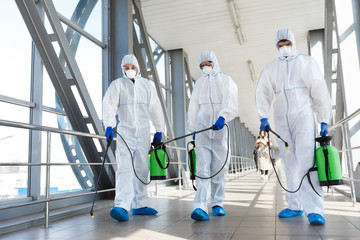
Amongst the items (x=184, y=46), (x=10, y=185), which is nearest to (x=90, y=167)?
(x=10, y=185)

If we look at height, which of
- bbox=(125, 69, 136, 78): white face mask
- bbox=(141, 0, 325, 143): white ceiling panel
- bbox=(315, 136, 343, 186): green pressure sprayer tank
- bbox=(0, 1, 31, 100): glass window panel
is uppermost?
bbox=(141, 0, 325, 143): white ceiling panel

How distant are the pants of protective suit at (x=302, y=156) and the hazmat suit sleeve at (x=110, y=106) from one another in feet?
4.61

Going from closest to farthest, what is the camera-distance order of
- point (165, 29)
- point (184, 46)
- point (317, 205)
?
point (317, 205), point (165, 29), point (184, 46)

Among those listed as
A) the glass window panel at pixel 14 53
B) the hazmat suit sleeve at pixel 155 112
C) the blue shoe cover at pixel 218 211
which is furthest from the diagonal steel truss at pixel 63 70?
the blue shoe cover at pixel 218 211

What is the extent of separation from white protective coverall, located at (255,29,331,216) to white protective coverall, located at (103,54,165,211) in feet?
3.40

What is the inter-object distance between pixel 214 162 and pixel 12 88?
2164mm

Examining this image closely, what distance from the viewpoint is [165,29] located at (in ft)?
24.2

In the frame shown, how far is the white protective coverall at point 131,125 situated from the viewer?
2.79 meters

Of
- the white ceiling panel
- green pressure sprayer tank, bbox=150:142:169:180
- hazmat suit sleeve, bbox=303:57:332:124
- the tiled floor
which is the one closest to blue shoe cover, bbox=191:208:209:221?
the tiled floor

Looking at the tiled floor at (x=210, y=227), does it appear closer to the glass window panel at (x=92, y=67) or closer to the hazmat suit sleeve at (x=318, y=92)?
the hazmat suit sleeve at (x=318, y=92)

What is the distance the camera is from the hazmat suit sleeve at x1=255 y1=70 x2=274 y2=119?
8.66ft

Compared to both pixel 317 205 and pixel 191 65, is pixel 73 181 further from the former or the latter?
pixel 191 65

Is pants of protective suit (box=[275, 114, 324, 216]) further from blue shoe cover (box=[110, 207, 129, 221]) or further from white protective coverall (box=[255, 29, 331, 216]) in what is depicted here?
blue shoe cover (box=[110, 207, 129, 221])

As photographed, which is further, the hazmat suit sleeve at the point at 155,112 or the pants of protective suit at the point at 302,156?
the hazmat suit sleeve at the point at 155,112
